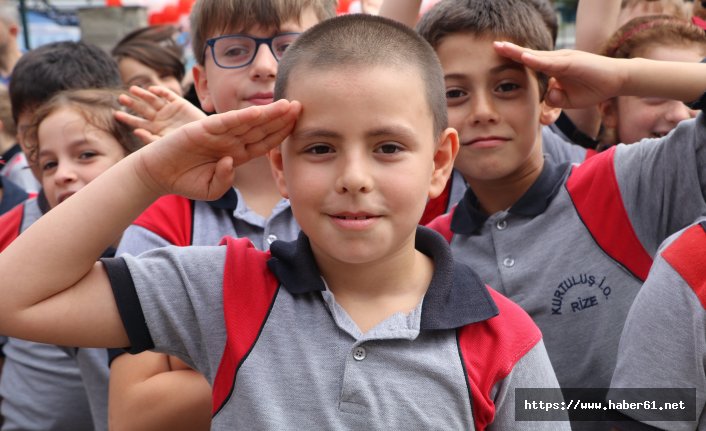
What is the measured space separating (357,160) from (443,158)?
1.14 ft

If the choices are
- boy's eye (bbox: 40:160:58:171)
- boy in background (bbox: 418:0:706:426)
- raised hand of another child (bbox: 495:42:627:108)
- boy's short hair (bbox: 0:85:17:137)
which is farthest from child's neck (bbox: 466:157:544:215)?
boy's short hair (bbox: 0:85:17:137)

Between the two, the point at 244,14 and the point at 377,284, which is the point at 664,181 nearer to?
the point at 377,284

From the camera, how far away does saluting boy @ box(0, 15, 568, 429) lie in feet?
5.48

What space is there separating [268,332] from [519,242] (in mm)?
1019

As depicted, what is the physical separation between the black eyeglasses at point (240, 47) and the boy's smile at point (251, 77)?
2cm

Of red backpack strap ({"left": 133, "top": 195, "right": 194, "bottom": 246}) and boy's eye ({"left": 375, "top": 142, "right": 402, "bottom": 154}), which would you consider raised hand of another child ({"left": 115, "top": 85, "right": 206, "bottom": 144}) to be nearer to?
red backpack strap ({"left": 133, "top": 195, "right": 194, "bottom": 246})

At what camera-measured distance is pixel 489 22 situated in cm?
253

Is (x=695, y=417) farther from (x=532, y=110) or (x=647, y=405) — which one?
(x=532, y=110)

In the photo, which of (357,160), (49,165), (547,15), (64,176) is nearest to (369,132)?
(357,160)

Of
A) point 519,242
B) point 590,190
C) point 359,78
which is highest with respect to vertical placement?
point 359,78

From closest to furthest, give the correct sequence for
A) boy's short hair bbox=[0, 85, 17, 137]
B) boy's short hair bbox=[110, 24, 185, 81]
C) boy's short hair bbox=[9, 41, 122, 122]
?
1. boy's short hair bbox=[9, 41, 122, 122]
2. boy's short hair bbox=[0, 85, 17, 137]
3. boy's short hair bbox=[110, 24, 185, 81]

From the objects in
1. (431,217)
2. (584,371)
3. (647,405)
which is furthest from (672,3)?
(647,405)

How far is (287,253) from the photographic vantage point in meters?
1.85

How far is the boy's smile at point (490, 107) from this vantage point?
97.3 inches
